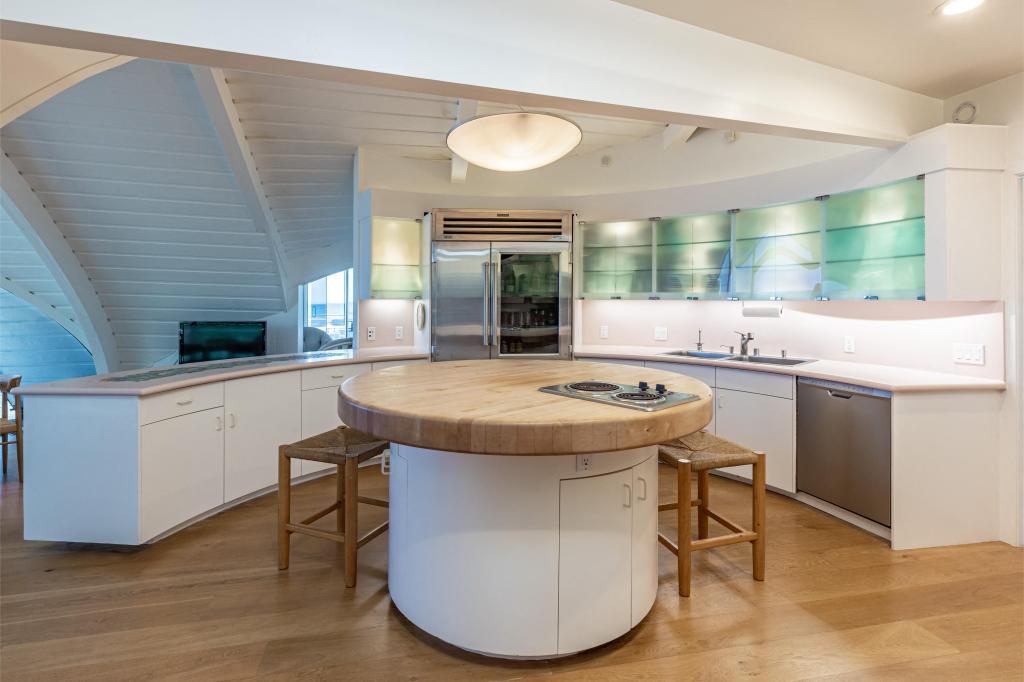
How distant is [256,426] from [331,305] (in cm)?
624

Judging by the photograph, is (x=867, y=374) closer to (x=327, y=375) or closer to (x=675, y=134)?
(x=675, y=134)

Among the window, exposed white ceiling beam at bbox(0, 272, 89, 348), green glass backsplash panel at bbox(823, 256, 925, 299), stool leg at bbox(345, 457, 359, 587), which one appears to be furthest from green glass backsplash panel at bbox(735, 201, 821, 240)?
exposed white ceiling beam at bbox(0, 272, 89, 348)

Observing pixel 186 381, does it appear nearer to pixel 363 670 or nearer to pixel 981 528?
pixel 363 670

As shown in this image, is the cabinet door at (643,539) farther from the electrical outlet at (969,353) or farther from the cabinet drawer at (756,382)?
the electrical outlet at (969,353)

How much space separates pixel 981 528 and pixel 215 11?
4.39 m

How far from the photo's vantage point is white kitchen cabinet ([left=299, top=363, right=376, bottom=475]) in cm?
373

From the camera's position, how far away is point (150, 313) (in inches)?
283

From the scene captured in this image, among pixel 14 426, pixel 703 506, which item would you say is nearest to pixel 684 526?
pixel 703 506

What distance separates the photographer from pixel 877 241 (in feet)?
10.6

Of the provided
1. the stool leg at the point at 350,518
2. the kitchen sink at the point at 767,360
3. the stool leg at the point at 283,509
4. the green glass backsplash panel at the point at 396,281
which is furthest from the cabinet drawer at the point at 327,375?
the kitchen sink at the point at 767,360

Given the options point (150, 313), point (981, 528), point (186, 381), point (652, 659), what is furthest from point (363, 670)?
point (150, 313)

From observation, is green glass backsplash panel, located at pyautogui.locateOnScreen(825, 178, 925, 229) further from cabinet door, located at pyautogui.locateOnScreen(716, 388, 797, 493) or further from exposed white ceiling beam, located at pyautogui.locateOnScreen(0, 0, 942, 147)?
cabinet door, located at pyautogui.locateOnScreen(716, 388, 797, 493)

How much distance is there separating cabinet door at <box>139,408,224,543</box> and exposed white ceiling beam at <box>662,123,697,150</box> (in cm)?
401

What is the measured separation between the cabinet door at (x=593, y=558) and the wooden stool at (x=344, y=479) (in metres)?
0.98
